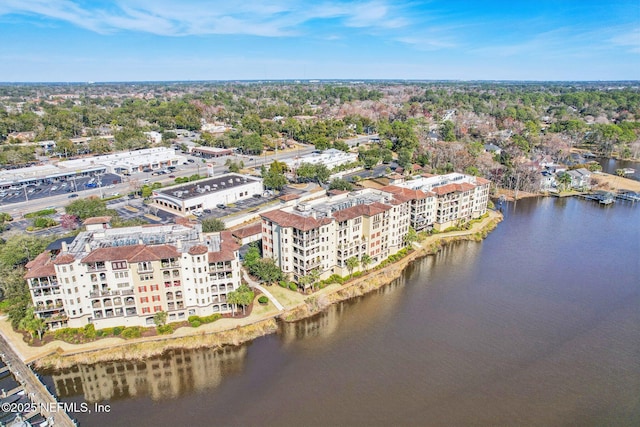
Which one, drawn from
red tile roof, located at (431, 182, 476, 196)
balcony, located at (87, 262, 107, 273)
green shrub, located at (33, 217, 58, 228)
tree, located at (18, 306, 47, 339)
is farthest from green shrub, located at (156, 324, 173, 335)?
red tile roof, located at (431, 182, 476, 196)

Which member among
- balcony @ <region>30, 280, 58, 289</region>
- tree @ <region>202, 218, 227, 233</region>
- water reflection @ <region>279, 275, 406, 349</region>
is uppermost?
balcony @ <region>30, 280, 58, 289</region>

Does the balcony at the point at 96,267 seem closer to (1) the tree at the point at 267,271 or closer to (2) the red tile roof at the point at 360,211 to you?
(1) the tree at the point at 267,271

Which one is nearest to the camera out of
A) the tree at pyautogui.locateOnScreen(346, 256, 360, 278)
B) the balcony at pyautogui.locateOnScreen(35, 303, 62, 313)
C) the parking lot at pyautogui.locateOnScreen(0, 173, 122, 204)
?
the balcony at pyautogui.locateOnScreen(35, 303, 62, 313)

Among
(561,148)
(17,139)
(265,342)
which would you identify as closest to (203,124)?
(17,139)

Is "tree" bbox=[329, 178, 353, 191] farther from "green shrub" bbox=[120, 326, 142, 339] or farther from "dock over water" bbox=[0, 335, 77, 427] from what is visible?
"dock over water" bbox=[0, 335, 77, 427]

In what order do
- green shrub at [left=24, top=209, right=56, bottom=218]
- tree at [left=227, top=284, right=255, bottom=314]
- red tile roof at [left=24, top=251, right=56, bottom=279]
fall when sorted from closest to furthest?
red tile roof at [left=24, top=251, right=56, bottom=279]
tree at [left=227, top=284, right=255, bottom=314]
green shrub at [left=24, top=209, right=56, bottom=218]

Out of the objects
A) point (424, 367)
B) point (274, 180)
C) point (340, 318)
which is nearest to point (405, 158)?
point (274, 180)

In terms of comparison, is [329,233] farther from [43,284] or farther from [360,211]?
[43,284]

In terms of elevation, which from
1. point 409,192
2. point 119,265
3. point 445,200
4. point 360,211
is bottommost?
point 445,200
